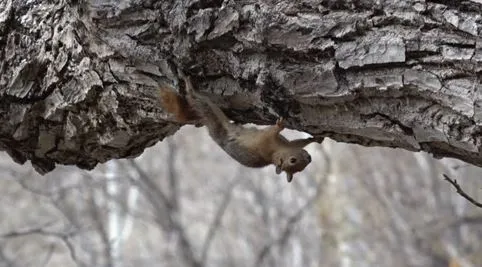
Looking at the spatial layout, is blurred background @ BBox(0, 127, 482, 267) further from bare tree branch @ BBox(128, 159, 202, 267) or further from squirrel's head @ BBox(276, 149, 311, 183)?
squirrel's head @ BBox(276, 149, 311, 183)

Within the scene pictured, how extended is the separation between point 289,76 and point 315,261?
27.3 ft

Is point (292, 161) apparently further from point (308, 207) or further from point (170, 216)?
point (308, 207)

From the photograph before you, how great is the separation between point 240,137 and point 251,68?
0.94ft

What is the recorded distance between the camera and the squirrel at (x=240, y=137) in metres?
1.69

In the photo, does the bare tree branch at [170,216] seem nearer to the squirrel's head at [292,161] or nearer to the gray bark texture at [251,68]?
the gray bark texture at [251,68]

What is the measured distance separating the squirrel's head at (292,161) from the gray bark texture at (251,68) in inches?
5.0

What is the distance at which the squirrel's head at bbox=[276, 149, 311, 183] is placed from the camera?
1.76m

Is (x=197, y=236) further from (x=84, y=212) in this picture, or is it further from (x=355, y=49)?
(x=355, y=49)

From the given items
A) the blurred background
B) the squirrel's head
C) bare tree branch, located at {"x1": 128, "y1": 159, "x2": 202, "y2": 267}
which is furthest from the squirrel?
the blurred background

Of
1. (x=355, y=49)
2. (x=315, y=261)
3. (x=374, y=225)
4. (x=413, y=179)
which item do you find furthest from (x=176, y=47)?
(x=315, y=261)

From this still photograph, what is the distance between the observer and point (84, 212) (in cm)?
733

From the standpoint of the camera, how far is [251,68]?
1.56 meters

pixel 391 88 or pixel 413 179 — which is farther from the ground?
pixel 391 88

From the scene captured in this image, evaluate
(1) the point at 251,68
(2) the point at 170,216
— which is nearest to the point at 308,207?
(2) the point at 170,216
